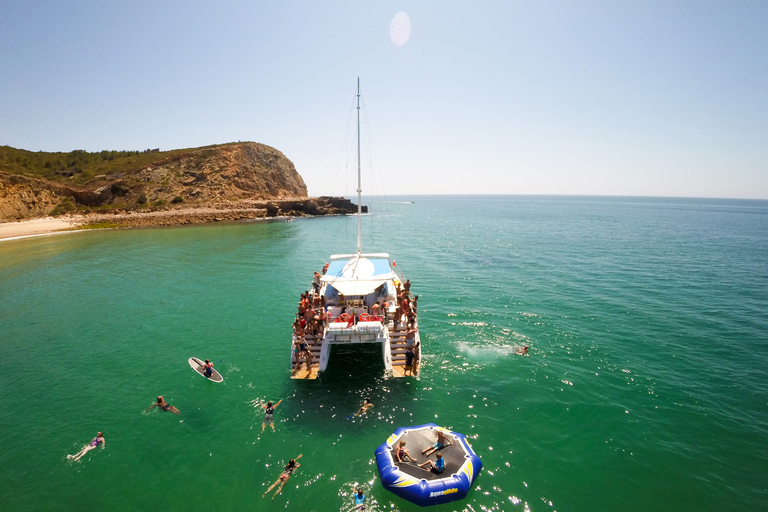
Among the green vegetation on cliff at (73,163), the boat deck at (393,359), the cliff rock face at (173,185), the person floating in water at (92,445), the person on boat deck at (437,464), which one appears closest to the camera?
the person on boat deck at (437,464)

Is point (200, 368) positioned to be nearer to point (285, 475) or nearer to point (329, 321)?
point (329, 321)

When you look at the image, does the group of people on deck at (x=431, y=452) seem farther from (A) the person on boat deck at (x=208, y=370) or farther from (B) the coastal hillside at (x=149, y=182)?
(B) the coastal hillside at (x=149, y=182)

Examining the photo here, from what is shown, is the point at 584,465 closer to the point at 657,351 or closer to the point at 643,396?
the point at 643,396

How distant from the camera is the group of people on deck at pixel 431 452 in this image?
1078cm

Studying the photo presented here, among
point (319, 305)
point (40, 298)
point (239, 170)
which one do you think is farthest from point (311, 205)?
point (319, 305)

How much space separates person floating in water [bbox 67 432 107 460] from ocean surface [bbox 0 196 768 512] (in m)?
0.29

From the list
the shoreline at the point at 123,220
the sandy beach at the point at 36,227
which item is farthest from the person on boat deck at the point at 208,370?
the sandy beach at the point at 36,227

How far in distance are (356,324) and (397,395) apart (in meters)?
3.74

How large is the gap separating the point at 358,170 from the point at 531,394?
1677 centimetres

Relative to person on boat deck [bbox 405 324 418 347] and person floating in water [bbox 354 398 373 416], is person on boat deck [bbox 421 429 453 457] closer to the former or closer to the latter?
person floating in water [bbox 354 398 373 416]

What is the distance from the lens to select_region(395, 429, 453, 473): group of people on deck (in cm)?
1078

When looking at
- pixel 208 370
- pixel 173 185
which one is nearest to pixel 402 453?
pixel 208 370

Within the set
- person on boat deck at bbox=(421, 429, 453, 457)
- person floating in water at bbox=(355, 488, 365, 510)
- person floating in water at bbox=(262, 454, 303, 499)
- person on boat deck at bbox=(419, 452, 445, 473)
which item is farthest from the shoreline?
person on boat deck at bbox=(419, 452, 445, 473)

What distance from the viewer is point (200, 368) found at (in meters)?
17.5
